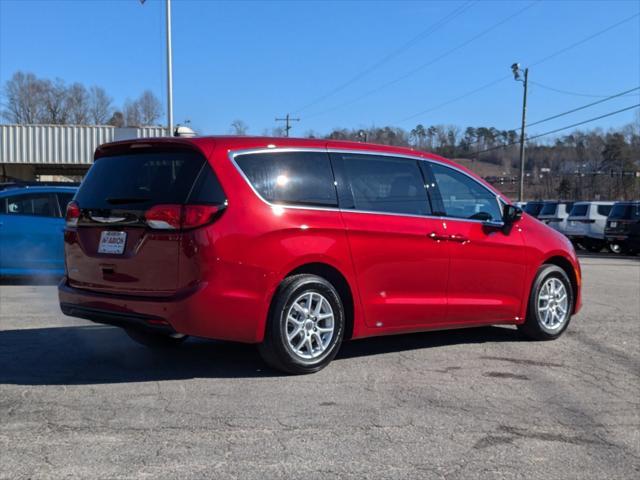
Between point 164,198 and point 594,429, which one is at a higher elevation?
point 164,198

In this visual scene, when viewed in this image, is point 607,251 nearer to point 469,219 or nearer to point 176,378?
point 469,219

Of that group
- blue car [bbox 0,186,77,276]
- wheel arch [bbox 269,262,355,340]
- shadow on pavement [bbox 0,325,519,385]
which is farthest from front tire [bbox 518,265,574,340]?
blue car [bbox 0,186,77,276]

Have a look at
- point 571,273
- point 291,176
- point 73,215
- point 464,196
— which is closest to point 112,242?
point 73,215

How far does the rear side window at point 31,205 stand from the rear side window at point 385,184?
716 cm

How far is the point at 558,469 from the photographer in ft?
12.5

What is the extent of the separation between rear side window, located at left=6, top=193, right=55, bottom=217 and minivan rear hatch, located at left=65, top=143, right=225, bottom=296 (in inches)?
242

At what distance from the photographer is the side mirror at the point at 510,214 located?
682 cm

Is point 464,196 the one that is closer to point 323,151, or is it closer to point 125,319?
point 323,151

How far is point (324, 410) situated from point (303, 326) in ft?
2.93

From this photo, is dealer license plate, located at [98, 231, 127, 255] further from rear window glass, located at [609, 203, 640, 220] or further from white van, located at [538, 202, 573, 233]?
white van, located at [538, 202, 573, 233]

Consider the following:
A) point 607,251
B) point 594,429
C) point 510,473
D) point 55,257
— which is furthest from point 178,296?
point 607,251

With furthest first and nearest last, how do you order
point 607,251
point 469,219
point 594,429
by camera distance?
point 607,251, point 469,219, point 594,429

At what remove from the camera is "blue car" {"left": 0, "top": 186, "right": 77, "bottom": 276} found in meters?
11.1

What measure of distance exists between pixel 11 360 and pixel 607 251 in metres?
24.4
